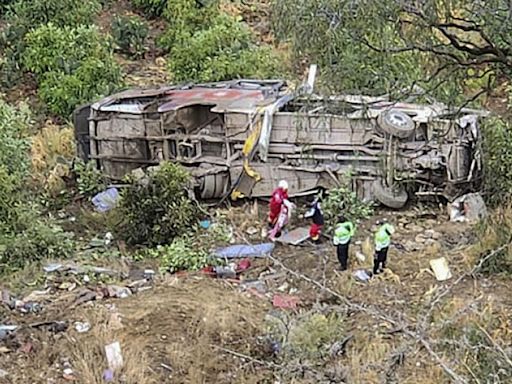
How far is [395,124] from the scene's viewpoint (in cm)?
1280

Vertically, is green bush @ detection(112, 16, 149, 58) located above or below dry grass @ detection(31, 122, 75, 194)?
above

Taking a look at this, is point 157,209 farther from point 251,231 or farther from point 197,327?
point 197,327

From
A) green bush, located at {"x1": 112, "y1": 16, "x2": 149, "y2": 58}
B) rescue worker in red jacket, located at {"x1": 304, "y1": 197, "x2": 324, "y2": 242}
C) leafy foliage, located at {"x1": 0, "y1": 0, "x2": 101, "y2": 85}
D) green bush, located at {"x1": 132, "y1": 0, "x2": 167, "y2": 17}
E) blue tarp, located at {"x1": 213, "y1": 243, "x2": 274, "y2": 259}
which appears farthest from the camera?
green bush, located at {"x1": 132, "y1": 0, "x2": 167, "y2": 17}

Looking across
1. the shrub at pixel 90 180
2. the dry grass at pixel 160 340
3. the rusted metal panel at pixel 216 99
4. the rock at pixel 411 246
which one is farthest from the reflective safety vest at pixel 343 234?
Answer: the shrub at pixel 90 180

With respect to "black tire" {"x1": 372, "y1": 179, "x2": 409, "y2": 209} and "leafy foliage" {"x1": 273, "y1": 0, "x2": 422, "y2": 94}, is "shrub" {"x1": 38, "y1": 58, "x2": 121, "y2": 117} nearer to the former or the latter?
"black tire" {"x1": 372, "y1": 179, "x2": 409, "y2": 209}

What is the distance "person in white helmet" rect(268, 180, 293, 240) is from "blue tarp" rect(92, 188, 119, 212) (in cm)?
251

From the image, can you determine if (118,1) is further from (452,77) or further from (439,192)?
(452,77)

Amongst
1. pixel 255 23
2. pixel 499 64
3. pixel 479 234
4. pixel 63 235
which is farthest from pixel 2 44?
pixel 499 64

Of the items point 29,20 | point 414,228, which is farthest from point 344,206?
point 29,20

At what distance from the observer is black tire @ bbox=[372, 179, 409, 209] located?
1320cm

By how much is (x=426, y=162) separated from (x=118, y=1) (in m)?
11.8

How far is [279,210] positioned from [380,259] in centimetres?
206

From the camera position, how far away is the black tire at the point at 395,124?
12.8 metres

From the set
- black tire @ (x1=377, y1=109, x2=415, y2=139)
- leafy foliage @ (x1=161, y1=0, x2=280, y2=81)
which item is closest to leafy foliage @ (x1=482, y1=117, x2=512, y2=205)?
black tire @ (x1=377, y1=109, x2=415, y2=139)
